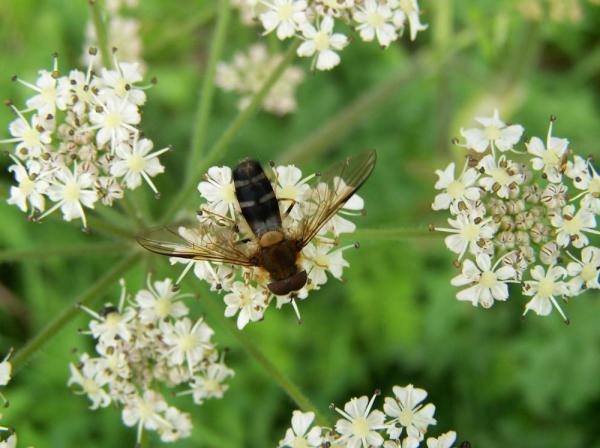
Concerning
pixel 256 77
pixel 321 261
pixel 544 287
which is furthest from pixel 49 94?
pixel 544 287

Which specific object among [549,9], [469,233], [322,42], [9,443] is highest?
[549,9]

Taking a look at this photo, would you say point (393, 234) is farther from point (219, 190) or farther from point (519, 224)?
point (219, 190)

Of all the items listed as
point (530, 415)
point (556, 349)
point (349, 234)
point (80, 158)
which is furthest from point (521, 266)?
point (530, 415)

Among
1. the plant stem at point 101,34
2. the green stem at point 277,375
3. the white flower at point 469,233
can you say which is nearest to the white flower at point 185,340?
the green stem at point 277,375

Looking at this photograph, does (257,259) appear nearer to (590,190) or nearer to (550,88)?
(590,190)

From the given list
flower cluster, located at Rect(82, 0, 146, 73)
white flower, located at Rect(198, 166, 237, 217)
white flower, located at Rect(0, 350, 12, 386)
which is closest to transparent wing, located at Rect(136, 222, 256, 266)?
white flower, located at Rect(198, 166, 237, 217)

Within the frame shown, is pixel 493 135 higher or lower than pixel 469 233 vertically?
higher
